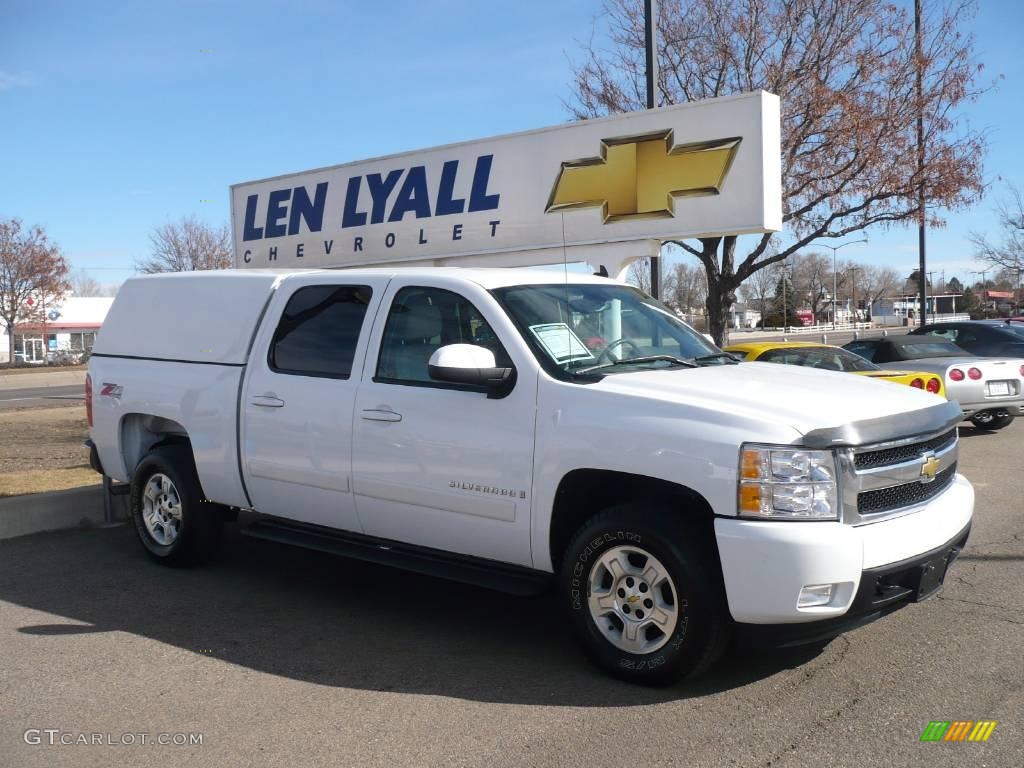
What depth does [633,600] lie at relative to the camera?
441 centimetres

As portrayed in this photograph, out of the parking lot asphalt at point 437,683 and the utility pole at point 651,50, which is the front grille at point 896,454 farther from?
the utility pole at point 651,50

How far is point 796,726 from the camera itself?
394 cm

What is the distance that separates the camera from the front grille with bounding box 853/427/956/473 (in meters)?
4.15

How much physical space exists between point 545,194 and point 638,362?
5.48 m

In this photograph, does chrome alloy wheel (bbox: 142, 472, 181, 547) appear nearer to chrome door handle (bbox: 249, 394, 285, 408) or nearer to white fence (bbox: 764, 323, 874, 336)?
chrome door handle (bbox: 249, 394, 285, 408)

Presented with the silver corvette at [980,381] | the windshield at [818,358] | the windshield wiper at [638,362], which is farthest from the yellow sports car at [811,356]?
the windshield wiper at [638,362]

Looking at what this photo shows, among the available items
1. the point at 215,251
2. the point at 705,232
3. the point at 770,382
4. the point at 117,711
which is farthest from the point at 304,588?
the point at 215,251

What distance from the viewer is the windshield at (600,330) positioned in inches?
196

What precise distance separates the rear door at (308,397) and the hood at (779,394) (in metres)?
1.67

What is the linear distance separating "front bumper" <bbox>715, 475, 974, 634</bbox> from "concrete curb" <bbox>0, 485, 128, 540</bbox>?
5.99 metres

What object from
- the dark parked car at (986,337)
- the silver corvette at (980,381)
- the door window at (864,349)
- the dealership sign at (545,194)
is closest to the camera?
the dealership sign at (545,194)

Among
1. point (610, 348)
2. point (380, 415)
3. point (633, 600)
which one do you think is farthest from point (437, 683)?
point (610, 348)

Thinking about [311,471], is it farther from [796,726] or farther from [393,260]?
[393,260]

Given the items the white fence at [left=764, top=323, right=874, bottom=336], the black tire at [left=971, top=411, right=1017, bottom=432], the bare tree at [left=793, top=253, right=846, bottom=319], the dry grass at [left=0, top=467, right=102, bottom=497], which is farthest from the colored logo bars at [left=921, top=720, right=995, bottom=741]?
the bare tree at [left=793, top=253, right=846, bottom=319]
